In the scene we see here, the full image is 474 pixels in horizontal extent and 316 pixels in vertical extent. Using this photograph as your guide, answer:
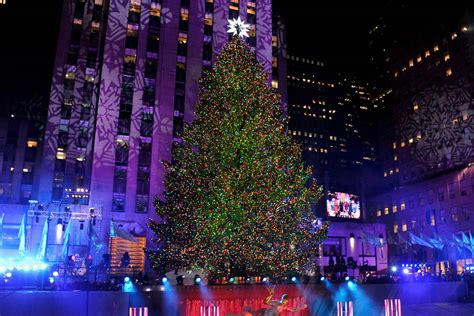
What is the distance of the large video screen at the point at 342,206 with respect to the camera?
1743 inches

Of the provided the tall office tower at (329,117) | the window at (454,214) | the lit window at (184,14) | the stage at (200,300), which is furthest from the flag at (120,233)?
the tall office tower at (329,117)

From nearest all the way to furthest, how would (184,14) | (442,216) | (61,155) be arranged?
(184,14) < (61,155) < (442,216)

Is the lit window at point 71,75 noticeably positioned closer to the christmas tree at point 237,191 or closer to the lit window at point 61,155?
the lit window at point 61,155

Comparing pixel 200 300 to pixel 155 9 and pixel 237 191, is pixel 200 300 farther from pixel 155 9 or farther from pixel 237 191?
pixel 155 9

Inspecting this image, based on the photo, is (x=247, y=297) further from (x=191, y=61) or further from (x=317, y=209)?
(x=317, y=209)

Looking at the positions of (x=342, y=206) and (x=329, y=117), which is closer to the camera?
(x=342, y=206)

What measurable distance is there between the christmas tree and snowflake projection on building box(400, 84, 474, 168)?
52137mm

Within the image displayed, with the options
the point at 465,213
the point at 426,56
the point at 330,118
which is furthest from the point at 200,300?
the point at 330,118

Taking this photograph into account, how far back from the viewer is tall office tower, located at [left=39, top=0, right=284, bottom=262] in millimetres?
36031

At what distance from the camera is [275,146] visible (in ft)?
69.5

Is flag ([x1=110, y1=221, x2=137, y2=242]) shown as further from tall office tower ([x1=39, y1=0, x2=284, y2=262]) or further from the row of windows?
the row of windows

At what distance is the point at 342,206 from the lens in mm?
44781

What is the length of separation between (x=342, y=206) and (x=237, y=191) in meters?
27.4

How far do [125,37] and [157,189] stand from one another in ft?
47.4
